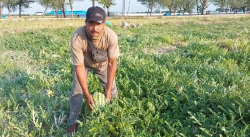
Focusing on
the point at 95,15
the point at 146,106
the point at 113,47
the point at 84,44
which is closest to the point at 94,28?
the point at 95,15

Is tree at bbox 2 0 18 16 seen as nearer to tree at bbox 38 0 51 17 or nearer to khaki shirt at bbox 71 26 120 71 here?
tree at bbox 38 0 51 17

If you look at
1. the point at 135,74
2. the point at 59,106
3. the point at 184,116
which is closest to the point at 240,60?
the point at 135,74

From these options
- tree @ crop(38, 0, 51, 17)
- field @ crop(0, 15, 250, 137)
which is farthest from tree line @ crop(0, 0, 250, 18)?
field @ crop(0, 15, 250, 137)

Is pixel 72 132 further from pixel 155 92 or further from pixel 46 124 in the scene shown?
pixel 155 92

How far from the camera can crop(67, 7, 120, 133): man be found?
2.98 meters

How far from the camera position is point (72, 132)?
3219 millimetres

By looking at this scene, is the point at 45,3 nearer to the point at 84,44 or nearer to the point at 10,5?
the point at 10,5

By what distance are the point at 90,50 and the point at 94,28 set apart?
0.49 m

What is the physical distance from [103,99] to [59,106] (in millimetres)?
1113

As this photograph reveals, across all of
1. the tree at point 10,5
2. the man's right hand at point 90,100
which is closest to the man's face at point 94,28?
the man's right hand at point 90,100

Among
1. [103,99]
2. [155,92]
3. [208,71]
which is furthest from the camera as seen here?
[208,71]

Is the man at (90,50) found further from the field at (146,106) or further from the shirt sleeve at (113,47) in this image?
the field at (146,106)

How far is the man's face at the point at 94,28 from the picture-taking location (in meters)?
2.96

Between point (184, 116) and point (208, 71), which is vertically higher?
point (208, 71)
